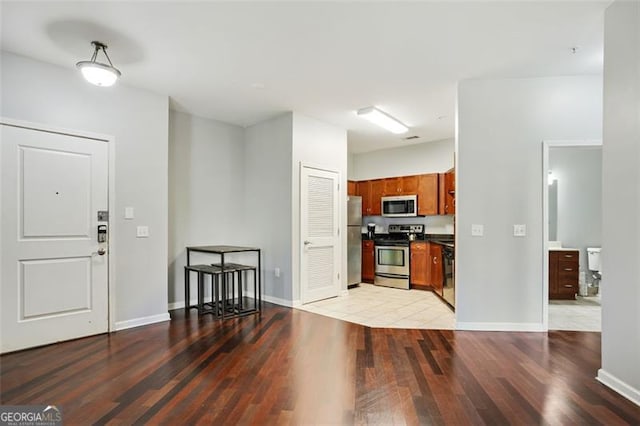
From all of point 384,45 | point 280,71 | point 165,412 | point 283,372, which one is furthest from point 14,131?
point 384,45

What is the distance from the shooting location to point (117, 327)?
3.83 meters

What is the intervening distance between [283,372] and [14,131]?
3.26 m

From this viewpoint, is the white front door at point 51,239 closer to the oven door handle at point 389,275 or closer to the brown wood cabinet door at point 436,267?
the oven door handle at point 389,275

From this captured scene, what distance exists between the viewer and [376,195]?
295 inches

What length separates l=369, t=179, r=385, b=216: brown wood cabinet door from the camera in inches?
292

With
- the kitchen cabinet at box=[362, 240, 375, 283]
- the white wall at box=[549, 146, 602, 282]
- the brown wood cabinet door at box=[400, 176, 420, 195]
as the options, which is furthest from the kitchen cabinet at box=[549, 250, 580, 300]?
the kitchen cabinet at box=[362, 240, 375, 283]

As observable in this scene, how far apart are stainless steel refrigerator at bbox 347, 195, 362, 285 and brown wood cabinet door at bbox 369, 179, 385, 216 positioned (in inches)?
34.6

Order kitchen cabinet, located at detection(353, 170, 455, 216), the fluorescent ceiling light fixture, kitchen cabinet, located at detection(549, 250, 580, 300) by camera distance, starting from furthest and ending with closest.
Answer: kitchen cabinet, located at detection(353, 170, 455, 216)
kitchen cabinet, located at detection(549, 250, 580, 300)
the fluorescent ceiling light fixture

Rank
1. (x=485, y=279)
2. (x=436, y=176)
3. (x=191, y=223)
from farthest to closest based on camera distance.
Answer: (x=436, y=176) < (x=191, y=223) < (x=485, y=279)

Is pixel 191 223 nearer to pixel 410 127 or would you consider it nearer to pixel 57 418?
pixel 57 418

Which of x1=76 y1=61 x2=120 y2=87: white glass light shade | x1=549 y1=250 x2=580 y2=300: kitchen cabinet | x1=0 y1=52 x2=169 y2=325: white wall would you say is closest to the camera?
x1=76 y1=61 x2=120 y2=87: white glass light shade

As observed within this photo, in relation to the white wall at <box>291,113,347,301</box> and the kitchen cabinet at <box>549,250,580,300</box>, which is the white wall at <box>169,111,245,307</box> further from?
the kitchen cabinet at <box>549,250,580,300</box>

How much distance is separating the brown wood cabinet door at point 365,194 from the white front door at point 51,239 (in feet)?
16.7

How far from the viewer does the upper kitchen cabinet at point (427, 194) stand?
260 inches
